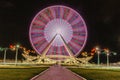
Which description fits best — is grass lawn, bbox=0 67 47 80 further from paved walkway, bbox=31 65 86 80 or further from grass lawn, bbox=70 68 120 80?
grass lawn, bbox=70 68 120 80

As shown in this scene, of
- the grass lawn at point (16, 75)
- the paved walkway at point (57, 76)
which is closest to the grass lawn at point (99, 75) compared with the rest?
the paved walkway at point (57, 76)

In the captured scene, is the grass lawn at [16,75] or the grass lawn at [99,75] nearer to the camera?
the grass lawn at [16,75]

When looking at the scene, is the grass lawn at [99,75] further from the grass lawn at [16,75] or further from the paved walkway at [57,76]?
the grass lawn at [16,75]

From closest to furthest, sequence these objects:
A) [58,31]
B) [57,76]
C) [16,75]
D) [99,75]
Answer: [57,76] < [16,75] < [99,75] < [58,31]

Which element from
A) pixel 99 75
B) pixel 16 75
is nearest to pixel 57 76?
pixel 16 75

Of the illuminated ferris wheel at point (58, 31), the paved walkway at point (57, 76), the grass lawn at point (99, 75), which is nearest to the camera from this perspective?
the paved walkway at point (57, 76)

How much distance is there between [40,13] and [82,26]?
9.90 meters

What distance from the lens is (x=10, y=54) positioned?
121 meters

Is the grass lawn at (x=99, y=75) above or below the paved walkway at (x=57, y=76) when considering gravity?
below

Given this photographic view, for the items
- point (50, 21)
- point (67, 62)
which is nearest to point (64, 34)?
point (50, 21)

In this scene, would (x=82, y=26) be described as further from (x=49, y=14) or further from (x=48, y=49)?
(x=48, y=49)

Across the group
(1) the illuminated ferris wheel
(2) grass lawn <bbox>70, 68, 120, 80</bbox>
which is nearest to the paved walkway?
(2) grass lawn <bbox>70, 68, 120, 80</bbox>

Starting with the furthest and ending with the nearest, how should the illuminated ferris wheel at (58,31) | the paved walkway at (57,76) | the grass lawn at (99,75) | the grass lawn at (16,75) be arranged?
the illuminated ferris wheel at (58,31) < the grass lawn at (99,75) < the grass lawn at (16,75) < the paved walkway at (57,76)

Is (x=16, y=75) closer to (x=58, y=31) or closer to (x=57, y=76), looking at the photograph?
(x=57, y=76)
